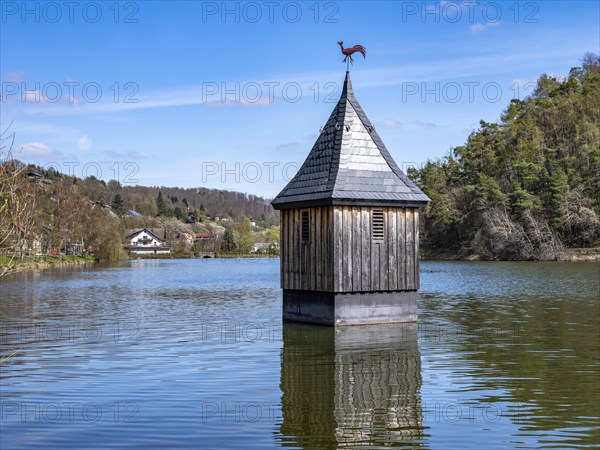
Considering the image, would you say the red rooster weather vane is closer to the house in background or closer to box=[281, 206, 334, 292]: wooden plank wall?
box=[281, 206, 334, 292]: wooden plank wall

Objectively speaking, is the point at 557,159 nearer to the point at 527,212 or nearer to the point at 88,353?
the point at 527,212

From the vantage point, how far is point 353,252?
22.1m

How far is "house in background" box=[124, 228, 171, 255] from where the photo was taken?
170 meters

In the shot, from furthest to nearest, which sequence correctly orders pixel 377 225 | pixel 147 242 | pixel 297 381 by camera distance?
pixel 147 242 < pixel 377 225 < pixel 297 381

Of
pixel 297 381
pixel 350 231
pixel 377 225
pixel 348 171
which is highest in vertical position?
pixel 348 171

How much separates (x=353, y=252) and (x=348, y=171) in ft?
8.32

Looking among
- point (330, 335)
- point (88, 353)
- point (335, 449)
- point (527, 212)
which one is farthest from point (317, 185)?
point (527, 212)

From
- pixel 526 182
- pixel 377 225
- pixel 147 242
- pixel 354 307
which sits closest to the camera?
pixel 354 307

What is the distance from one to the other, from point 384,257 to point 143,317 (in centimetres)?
1170

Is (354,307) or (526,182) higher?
(526,182)

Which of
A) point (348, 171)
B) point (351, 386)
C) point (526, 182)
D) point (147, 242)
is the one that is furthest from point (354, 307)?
point (147, 242)

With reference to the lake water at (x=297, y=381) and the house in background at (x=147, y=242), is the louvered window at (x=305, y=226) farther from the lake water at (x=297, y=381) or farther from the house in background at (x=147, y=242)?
the house in background at (x=147, y=242)

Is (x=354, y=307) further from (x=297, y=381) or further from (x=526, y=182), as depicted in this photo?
(x=526, y=182)

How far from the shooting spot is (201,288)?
49.5m
